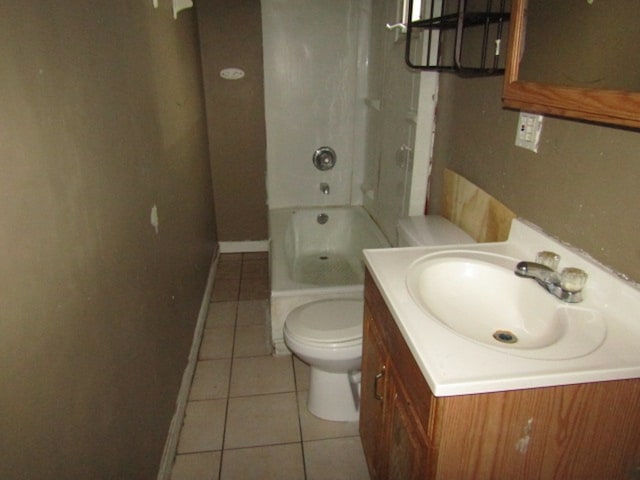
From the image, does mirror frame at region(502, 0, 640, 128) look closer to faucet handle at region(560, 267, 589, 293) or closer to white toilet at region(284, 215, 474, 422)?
faucet handle at region(560, 267, 589, 293)

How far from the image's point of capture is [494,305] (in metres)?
1.21

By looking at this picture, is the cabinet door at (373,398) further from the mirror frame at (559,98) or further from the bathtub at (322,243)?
the bathtub at (322,243)

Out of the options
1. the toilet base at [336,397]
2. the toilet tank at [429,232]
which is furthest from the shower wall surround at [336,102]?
the toilet base at [336,397]

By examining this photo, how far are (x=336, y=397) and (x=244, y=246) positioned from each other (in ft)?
6.26

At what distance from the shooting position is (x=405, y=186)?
2.21 m

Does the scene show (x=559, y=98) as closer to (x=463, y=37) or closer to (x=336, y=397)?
(x=463, y=37)

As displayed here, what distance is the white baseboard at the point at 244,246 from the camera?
3.53 meters

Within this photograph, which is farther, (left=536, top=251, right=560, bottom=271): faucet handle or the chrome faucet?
(left=536, top=251, right=560, bottom=271): faucet handle

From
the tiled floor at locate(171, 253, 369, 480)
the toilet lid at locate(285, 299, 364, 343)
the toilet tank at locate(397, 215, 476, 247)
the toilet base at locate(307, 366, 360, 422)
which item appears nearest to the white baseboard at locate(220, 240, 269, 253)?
the tiled floor at locate(171, 253, 369, 480)

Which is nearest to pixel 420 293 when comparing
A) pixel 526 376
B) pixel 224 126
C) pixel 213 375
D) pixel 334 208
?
pixel 526 376

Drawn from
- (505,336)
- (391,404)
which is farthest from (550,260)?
(391,404)

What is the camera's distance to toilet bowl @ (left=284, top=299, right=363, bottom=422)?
1.75m

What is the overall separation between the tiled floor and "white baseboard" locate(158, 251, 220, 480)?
35 mm

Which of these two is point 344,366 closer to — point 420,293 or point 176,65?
point 420,293
